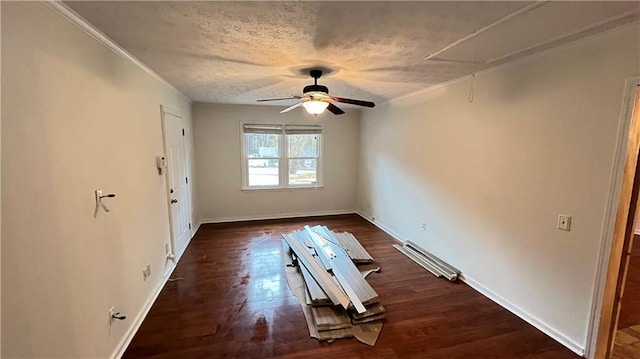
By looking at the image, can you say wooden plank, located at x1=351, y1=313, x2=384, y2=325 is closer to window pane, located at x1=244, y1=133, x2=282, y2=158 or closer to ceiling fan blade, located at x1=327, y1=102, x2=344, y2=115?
ceiling fan blade, located at x1=327, y1=102, x2=344, y2=115

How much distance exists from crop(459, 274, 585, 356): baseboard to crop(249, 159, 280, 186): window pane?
3.84 meters

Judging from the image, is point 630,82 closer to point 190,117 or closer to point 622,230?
point 622,230

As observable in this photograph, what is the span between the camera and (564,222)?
7.28ft

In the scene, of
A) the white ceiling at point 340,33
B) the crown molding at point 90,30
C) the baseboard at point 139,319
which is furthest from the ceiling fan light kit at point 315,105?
the baseboard at point 139,319

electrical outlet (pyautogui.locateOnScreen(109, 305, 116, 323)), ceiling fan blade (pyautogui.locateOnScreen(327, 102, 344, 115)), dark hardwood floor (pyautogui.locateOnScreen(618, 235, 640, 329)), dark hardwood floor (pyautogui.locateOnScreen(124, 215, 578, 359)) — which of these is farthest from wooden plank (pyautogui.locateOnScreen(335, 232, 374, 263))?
electrical outlet (pyautogui.locateOnScreen(109, 305, 116, 323))

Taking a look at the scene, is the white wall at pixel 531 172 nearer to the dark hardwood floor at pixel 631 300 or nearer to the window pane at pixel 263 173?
the dark hardwood floor at pixel 631 300

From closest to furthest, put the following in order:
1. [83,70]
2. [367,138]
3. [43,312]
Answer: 1. [43,312]
2. [83,70]
3. [367,138]

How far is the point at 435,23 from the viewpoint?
1.75 meters

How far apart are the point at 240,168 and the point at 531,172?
4645mm

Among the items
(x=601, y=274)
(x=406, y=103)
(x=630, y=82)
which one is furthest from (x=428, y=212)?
(x=630, y=82)

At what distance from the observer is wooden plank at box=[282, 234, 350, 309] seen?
2.62 meters

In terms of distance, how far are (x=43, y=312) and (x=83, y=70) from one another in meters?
1.41

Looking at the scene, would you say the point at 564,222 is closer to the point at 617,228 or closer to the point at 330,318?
the point at 617,228

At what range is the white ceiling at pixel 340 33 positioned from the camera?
1549 millimetres
